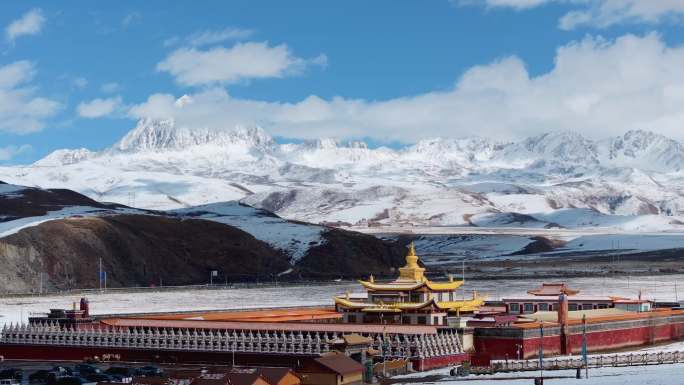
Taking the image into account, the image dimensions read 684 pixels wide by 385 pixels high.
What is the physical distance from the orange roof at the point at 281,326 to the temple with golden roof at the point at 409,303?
5.44 m

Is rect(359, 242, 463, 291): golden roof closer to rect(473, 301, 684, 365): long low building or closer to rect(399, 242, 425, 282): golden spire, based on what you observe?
rect(399, 242, 425, 282): golden spire

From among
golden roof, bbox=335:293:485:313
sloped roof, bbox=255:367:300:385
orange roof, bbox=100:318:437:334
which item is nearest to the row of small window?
golden roof, bbox=335:293:485:313

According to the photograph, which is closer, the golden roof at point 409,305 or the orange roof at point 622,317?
the orange roof at point 622,317

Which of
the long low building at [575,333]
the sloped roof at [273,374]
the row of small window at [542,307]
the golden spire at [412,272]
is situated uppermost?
the golden spire at [412,272]

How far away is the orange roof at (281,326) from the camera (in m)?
92.8

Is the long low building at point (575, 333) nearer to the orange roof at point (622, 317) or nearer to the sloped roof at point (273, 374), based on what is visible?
the orange roof at point (622, 317)

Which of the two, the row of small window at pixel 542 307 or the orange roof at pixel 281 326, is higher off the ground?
the row of small window at pixel 542 307

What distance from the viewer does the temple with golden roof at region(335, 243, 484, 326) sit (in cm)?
9988

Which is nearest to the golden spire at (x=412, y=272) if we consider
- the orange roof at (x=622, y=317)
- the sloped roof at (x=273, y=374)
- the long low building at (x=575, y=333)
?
the long low building at (x=575, y=333)

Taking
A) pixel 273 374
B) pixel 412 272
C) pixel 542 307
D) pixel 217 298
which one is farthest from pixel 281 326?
pixel 217 298

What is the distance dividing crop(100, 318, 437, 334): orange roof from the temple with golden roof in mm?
5439

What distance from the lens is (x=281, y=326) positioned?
94688 millimetres

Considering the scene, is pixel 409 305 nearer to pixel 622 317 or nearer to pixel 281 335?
pixel 281 335

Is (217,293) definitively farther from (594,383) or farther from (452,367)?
(594,383)
